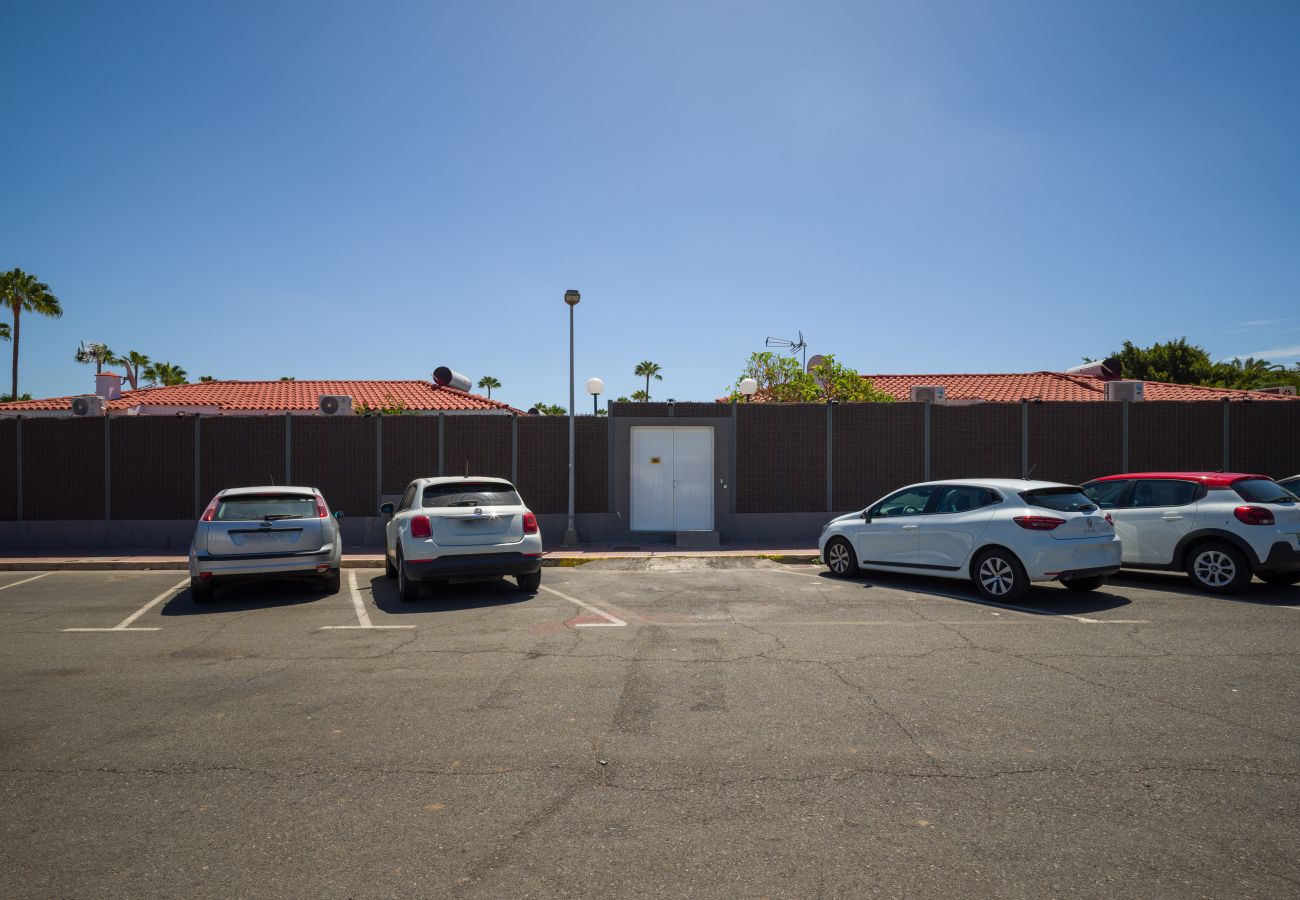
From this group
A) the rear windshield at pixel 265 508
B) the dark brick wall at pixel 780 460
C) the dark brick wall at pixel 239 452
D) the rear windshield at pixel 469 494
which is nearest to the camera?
the rear windshield at pixel 265 508

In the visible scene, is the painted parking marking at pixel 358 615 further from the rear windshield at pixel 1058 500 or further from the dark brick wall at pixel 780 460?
the dark brick wall at pixel 780 460

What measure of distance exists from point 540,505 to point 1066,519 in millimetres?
10946

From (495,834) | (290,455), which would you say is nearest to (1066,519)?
(495,834)

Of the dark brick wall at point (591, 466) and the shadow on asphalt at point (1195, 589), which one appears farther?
the dark brick wall at point (591, 466)

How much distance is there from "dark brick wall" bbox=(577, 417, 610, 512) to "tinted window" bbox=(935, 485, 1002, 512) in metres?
8.45

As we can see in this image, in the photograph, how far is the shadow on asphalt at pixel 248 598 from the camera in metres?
9.97

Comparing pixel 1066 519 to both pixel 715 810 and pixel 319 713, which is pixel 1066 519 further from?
pixel 319 713

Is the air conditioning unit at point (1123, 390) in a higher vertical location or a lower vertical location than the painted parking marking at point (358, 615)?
higher

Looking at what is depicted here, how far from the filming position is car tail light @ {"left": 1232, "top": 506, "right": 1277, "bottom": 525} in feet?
31.4

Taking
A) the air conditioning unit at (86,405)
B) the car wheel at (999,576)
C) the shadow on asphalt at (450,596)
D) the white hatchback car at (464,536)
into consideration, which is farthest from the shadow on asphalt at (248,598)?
the air conditioning unit at (86,405)

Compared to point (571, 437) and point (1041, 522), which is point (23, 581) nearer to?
point (571, 437)

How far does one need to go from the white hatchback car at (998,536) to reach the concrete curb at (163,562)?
363cm

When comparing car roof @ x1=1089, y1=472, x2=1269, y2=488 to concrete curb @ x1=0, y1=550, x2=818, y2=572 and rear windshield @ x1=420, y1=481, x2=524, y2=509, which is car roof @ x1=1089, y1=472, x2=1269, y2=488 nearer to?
concrete curb @ x1=0, y1=550, x2=818, y2=572

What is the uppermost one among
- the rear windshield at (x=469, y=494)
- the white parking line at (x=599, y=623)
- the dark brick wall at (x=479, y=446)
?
the dark brick wall at (x=479, y=446)
